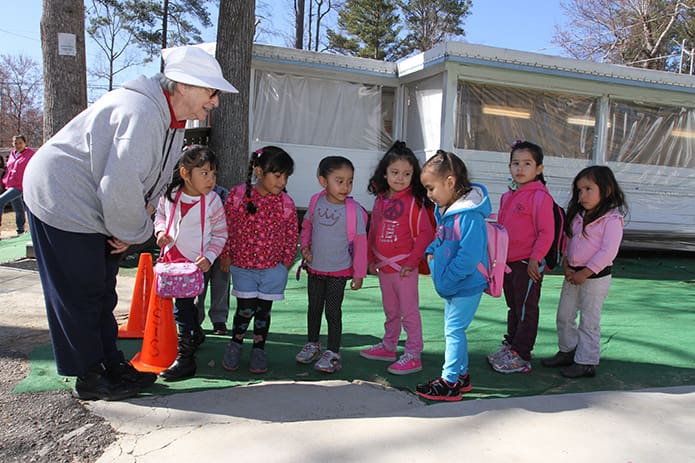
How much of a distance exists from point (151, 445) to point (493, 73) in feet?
27.7

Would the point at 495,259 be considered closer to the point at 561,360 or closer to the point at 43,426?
the point at 561,360

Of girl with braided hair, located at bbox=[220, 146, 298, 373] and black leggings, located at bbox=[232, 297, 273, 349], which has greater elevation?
girl with braided hair, located at bbox=[220, 146, 298, 373]

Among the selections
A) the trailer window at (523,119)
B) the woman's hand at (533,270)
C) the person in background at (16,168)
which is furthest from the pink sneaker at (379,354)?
the person in background at (16,168)

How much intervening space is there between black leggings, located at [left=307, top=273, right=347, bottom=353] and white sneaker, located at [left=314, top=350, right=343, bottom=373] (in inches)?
2.2

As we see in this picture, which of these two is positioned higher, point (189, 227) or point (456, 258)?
point (189, 227)

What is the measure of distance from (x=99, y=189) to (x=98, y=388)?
44.7 inches

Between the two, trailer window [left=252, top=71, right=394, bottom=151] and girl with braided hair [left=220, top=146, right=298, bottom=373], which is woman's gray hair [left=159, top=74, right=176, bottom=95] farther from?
trailer window [left=252, top=71, right=394, bottom=151]

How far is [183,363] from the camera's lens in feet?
11.2

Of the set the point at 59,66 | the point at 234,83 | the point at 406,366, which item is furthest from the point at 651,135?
the point at 59,66

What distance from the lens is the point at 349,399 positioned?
3.07 meters

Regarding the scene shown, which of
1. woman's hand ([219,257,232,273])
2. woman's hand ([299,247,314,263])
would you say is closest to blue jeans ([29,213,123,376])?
woman's hand ([219,257,232,273])

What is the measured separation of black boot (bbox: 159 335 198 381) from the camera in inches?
132

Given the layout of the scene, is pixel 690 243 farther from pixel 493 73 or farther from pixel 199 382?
pixel 199 382

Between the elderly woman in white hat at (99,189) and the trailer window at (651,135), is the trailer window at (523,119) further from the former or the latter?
the elderly woman in white hat at (99,189)
